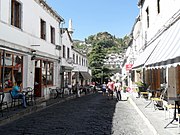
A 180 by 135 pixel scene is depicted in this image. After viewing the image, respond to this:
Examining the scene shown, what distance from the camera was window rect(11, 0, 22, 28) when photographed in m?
13.5

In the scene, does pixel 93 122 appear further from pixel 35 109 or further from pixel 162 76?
pixel 162 76

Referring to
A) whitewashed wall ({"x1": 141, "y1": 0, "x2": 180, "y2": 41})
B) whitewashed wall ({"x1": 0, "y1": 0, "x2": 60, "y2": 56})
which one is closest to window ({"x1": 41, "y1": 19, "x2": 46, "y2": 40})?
whitewashed wall ({"x1": 0, "y1": 0, "x2": 60, "y2": 56})

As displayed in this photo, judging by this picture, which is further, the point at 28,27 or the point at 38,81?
the point at 38,81

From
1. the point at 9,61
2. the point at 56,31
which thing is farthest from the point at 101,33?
the point at 9,61

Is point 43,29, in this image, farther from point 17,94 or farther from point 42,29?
point 17,94

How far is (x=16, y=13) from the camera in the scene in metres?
14.2

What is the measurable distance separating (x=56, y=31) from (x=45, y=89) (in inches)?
243

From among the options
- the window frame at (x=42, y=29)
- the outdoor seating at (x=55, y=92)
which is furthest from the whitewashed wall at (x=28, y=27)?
the outdoor seating at (x=55, y=92)

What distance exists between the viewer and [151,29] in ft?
54.6

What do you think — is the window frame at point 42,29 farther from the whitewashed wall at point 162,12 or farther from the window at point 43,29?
the whitewashed wall at point 162,12

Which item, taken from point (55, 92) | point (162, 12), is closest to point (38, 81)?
point (55, 92)

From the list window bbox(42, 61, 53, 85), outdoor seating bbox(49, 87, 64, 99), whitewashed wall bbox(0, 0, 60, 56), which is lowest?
outdoor seating bbox(49, 87, 64, 99)

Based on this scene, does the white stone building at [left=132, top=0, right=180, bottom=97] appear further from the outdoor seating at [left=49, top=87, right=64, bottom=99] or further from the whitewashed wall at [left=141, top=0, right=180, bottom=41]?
the outdoor seating at [left=49, top=87, right=64, bottom=99]

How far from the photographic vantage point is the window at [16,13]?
13523 mm
